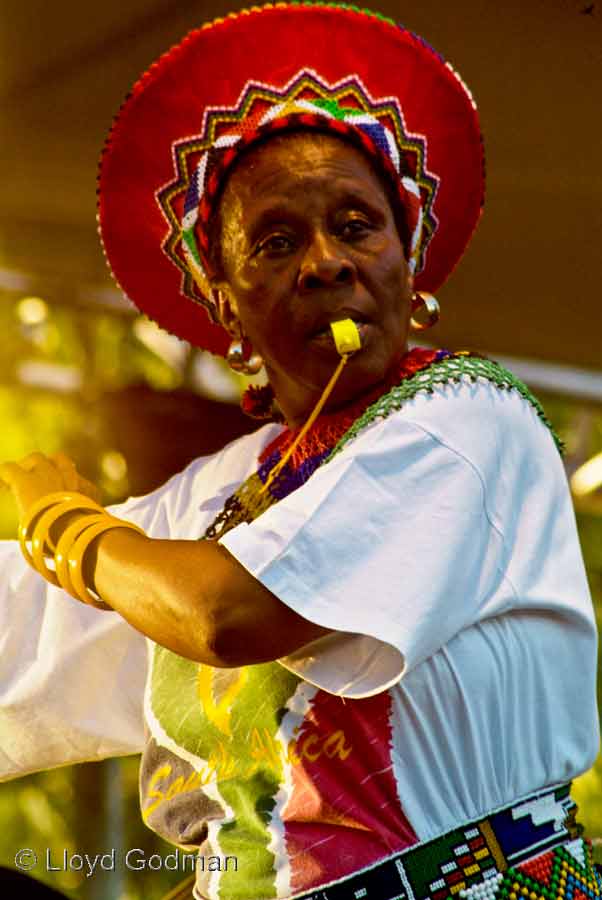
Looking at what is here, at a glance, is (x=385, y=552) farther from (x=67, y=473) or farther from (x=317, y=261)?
(x=67, y=473)

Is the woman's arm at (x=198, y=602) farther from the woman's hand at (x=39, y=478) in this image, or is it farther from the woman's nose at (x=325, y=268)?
the woman's nose at (x=325, y=268)

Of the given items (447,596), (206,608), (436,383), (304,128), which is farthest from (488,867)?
(304,128)

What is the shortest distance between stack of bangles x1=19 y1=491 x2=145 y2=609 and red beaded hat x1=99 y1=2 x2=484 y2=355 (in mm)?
490

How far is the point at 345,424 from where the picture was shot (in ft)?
6.37

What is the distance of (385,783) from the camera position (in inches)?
65.2

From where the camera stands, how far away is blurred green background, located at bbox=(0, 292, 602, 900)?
3547 mm

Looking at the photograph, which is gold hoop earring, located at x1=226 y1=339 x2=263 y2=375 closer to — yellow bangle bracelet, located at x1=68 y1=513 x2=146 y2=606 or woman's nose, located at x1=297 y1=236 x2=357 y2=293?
woman's nose, located at x1=297 y1=236 x2=357 y2=293

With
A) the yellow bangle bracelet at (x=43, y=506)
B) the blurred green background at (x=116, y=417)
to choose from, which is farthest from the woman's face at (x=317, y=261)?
the blurred green background at (x=116, y=417)

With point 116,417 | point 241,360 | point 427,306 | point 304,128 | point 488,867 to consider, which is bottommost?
point 116,417

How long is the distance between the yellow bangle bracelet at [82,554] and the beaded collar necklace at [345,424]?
32 centimetres

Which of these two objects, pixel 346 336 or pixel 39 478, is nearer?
pixel 346 336

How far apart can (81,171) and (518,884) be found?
1961mm

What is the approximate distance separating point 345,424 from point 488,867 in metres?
0.65

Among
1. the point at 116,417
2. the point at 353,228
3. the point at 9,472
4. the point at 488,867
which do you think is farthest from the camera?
the point at 116,417
